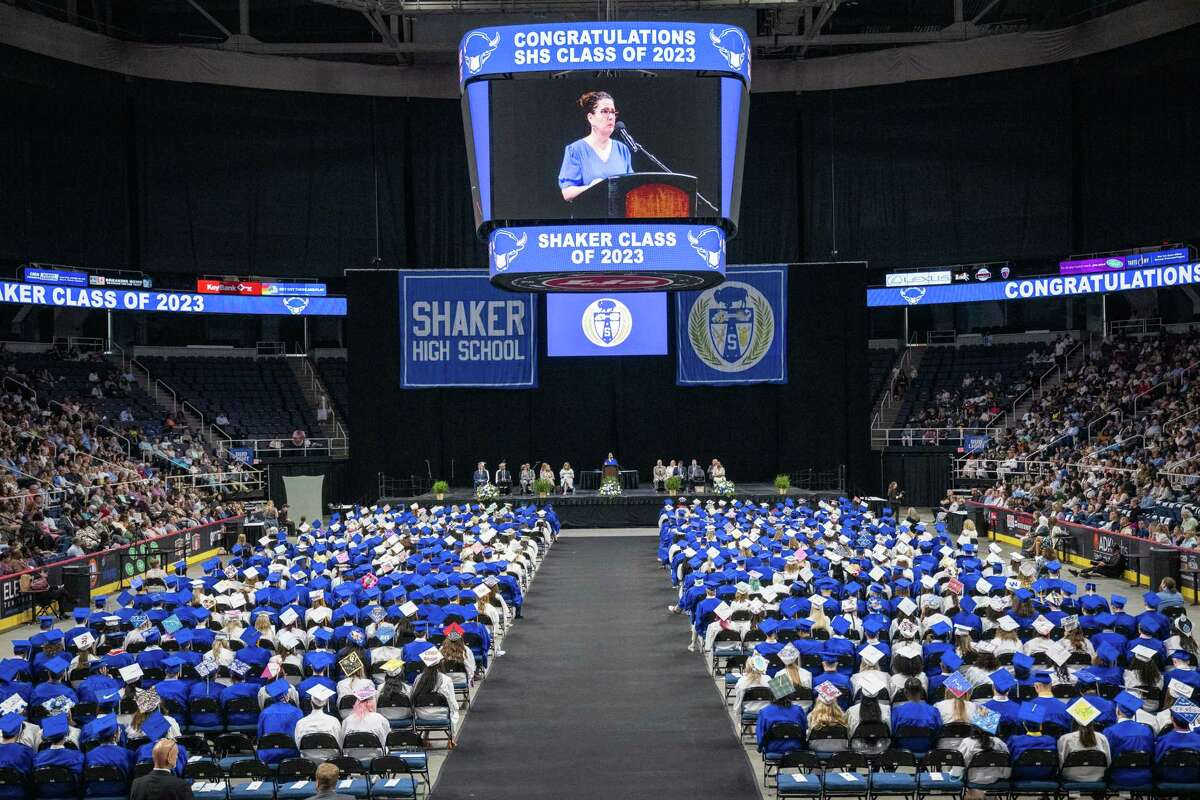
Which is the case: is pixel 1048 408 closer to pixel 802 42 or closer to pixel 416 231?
pixel 802 42

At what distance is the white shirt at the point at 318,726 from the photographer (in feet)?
37.0

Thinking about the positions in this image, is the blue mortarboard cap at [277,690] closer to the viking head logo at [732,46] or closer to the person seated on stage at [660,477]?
the viking head logo at [732,46]

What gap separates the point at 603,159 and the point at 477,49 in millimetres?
3520

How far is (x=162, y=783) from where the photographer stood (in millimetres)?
7758

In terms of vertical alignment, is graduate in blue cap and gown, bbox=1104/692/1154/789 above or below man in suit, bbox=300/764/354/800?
below

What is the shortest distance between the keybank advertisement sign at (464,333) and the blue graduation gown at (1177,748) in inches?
1244

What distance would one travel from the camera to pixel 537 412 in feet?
140

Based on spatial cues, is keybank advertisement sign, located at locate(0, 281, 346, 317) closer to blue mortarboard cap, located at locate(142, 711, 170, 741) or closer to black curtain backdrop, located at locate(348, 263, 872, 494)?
black curtain backdrop, located at locate(348, 263, 872, 494)

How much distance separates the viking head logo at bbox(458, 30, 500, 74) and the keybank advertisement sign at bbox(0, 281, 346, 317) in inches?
810

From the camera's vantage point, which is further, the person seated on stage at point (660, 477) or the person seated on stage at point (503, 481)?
the person seated on stage at point (503, 481)

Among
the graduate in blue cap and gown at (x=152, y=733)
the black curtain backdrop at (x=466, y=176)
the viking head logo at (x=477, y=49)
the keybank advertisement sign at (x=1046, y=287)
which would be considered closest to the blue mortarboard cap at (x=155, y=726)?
the graduate in blue cap and gown at (x=152, y=733)

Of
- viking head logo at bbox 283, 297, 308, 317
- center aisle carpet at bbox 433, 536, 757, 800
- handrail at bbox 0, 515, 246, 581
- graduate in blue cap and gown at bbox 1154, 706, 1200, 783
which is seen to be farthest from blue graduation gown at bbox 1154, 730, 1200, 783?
viking head logo at bbox 283, 297, 308, 317

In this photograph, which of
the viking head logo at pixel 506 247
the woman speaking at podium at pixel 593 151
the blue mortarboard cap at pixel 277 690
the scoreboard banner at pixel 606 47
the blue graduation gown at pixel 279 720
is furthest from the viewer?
the viking head logo at pixel 506 247

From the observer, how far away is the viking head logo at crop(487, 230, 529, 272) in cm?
2520
